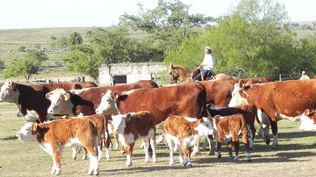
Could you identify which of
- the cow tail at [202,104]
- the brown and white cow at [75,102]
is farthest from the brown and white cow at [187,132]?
the brown and white cow at [75,102]

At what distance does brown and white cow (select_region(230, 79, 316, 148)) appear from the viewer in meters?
15.9

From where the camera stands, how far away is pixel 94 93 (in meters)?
17.0

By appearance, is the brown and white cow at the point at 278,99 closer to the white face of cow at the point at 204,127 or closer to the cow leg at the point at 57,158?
the white face of cow at the point at 204,127

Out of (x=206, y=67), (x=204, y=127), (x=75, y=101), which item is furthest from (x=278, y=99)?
(x=75, y=101)

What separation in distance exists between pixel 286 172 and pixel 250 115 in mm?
3716

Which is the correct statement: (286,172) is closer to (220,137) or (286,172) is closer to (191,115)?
(220,137)

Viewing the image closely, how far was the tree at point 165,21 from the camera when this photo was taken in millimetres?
78750

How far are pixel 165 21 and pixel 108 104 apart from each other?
68.0 metres

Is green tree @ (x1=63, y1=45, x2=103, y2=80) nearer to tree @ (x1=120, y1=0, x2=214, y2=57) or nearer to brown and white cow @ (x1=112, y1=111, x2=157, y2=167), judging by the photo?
tree @ (x1=120, y1=0, x2=214, y2=57)

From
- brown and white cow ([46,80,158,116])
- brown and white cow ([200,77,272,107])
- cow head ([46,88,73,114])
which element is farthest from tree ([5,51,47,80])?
cow head ([46,88,73,114])

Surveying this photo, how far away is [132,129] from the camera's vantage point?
43.6 ft

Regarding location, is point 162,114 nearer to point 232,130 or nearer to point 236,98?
point 232,130

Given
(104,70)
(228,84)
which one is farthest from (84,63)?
(228,84)

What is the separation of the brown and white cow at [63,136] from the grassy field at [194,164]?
45 centimetres
